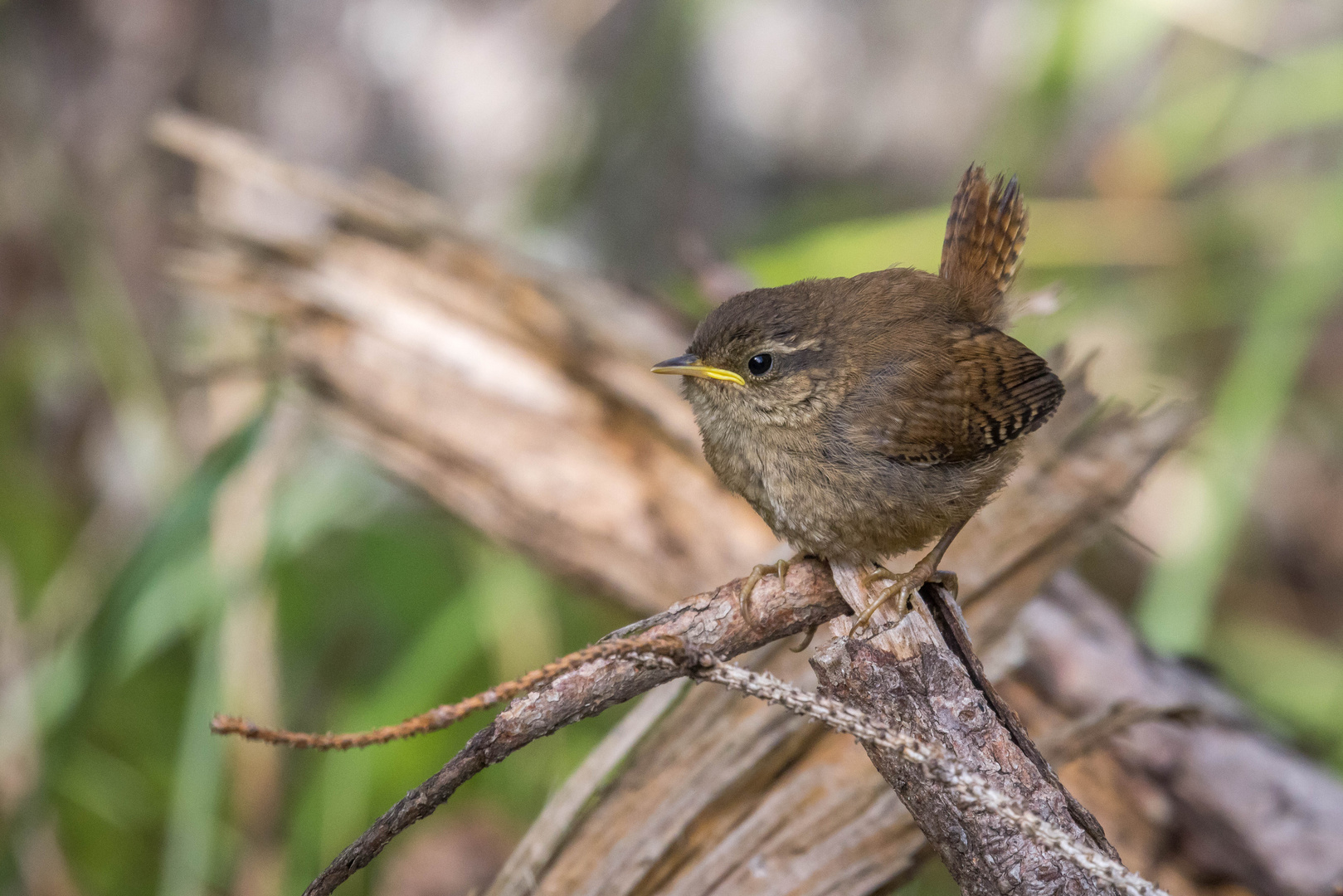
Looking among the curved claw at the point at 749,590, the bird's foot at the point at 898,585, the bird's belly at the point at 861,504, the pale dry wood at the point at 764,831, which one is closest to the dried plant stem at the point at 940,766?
the curved claw at the point at 749,590

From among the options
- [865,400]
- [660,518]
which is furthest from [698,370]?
[660,518]

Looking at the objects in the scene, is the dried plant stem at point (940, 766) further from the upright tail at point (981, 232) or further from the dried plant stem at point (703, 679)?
the upright tail at point (981, 232)

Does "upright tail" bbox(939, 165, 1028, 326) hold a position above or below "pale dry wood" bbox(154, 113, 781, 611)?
below

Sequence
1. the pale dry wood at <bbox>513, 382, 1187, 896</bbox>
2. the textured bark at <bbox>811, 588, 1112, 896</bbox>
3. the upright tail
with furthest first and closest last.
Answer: the upright tail < the pale dry wood at <bbox>513, 382, 1187, 896</bbox> < the textured bark at <bbox>811, 588, 1112, 896</bbox>

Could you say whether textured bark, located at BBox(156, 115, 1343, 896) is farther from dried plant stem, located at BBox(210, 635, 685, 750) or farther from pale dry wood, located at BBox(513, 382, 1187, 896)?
dried plant stem, located at BBox(210, 635, 685, 750)

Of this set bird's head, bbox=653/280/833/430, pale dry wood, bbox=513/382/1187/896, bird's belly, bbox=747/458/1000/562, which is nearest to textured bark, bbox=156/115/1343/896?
pale dry wood, bbox=513/382/1187/896

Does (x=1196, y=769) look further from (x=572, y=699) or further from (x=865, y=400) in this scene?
(x=572, y=699)

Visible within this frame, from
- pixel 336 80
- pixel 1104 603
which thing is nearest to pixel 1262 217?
pixel 1104 603
